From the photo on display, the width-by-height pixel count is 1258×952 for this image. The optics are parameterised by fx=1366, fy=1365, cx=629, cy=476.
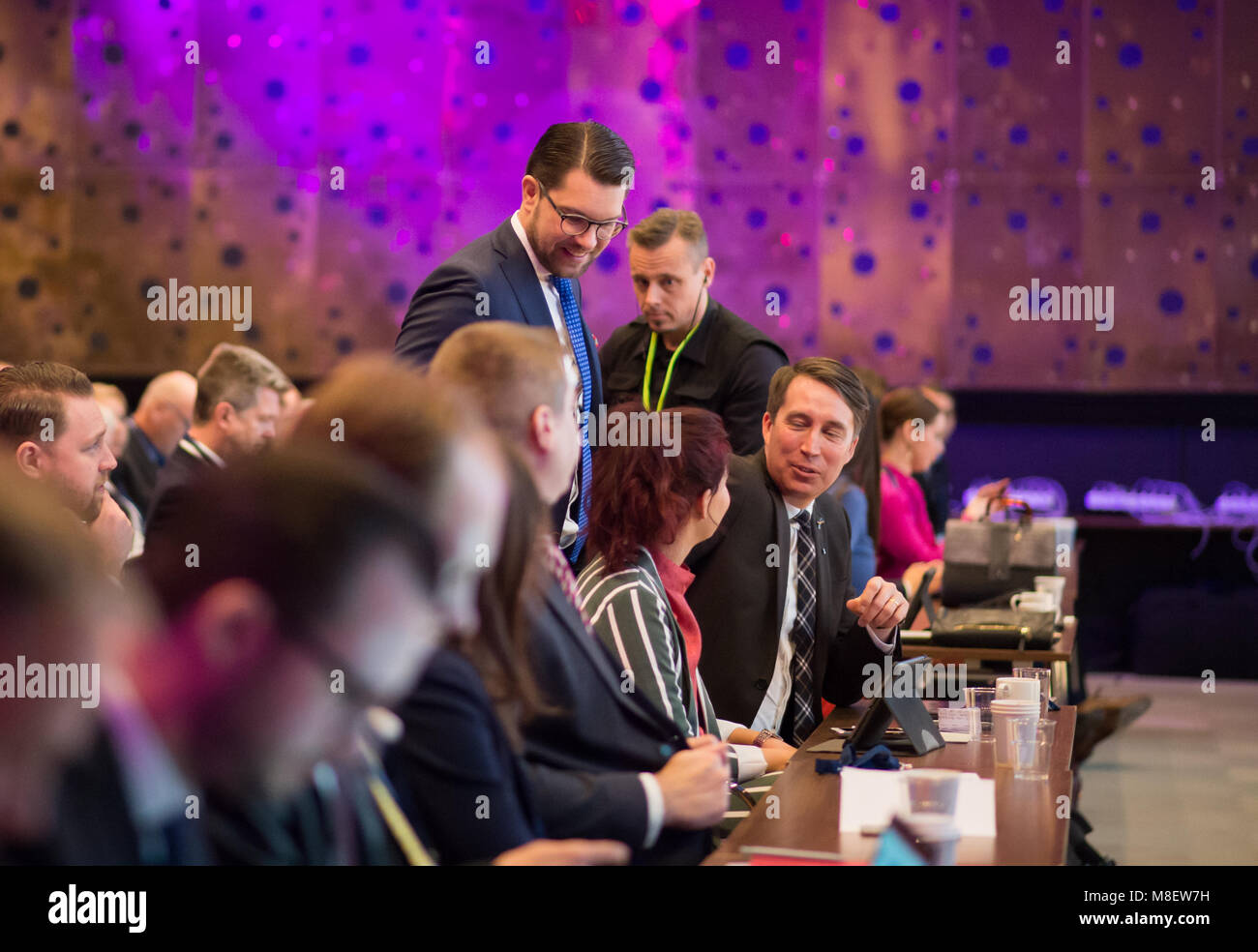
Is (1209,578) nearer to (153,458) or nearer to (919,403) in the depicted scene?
(919,403)

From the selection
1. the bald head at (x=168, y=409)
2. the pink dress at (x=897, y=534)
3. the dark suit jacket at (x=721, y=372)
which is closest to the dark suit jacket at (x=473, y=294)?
the dark suit jacket at (x=721, y=372)

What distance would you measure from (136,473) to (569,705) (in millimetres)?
3964

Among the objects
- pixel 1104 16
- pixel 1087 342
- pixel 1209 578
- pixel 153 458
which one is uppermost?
pixel 1104 16

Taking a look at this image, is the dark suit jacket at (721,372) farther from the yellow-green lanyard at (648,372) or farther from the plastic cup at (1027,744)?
the plastic cup at (1027,744)

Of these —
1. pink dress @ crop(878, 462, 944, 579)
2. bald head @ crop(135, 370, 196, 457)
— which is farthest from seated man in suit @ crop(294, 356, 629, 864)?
bald head @ crop(135, 370, 196, 457)

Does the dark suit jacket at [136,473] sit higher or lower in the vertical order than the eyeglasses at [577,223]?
lower

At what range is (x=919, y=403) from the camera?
553 centimetres

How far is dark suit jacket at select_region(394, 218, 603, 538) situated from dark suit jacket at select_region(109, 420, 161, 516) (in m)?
2.71

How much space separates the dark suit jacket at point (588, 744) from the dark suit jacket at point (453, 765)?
0.22 metres

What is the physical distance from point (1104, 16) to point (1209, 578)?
11.1 feet

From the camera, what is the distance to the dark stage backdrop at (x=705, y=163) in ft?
26.5

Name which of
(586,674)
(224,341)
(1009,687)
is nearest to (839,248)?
(224,341)

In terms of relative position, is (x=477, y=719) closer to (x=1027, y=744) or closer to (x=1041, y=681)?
(x=1027, y=744)

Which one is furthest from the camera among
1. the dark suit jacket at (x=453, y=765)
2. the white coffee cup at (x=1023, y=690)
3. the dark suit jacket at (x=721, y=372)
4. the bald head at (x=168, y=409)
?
the bald head at (x=168, y=409)
